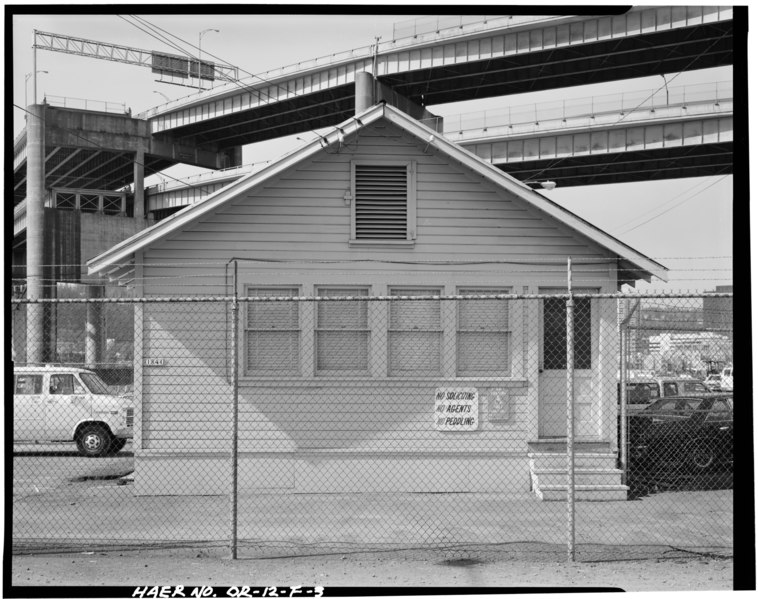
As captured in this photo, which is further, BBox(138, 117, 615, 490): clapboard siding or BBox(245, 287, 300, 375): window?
BBox(245, 287, 300, 375): window

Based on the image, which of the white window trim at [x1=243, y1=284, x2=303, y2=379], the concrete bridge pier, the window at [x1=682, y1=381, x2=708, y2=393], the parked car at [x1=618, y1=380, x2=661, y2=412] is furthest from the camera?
the concrete bridge pier

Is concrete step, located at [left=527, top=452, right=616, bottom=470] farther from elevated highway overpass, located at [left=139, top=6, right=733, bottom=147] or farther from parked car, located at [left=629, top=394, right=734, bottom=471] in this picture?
elevated highway overpass, located at [left=139, top=6, right=733, bottom=147]

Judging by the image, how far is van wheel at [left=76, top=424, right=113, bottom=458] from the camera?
15.4 metres

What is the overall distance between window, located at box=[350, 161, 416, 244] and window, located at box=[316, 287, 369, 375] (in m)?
0.85

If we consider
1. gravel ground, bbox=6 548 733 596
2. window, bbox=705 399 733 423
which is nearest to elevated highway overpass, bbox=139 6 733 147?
window, bbox=705 399 733 423

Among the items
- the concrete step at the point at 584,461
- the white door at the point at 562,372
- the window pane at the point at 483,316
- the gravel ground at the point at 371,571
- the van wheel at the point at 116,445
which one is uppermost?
the window pane at the point at 483,316

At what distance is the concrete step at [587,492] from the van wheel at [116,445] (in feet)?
28.4

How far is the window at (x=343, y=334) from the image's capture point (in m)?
11.6

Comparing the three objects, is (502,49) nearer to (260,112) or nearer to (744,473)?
(260,112)

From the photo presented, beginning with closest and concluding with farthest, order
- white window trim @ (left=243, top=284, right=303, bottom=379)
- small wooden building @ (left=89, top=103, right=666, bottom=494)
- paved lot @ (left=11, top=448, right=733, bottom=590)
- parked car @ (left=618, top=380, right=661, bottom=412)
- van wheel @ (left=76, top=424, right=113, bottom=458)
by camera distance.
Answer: paved lot @ (left=11, top=448, right=733, bottom=590)
small wooden building @ (left=89, top=103, right=666, bottom=494)
white window trim @ (left=243, top=284, right=303, bottom=379)
van wheel @ (left=76, top=424, right=113, bottom=458)
parked car @ (left=618, top=380, right=661, bottom=412)

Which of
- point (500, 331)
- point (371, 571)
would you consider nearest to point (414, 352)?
point (500, 331)

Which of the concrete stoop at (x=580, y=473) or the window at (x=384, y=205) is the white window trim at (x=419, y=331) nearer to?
the window at (x=384, y=205)

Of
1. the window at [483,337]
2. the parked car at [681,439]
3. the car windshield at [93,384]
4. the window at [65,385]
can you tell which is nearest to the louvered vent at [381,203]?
the window at [483,337]

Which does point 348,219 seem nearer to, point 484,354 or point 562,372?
point 484,354
